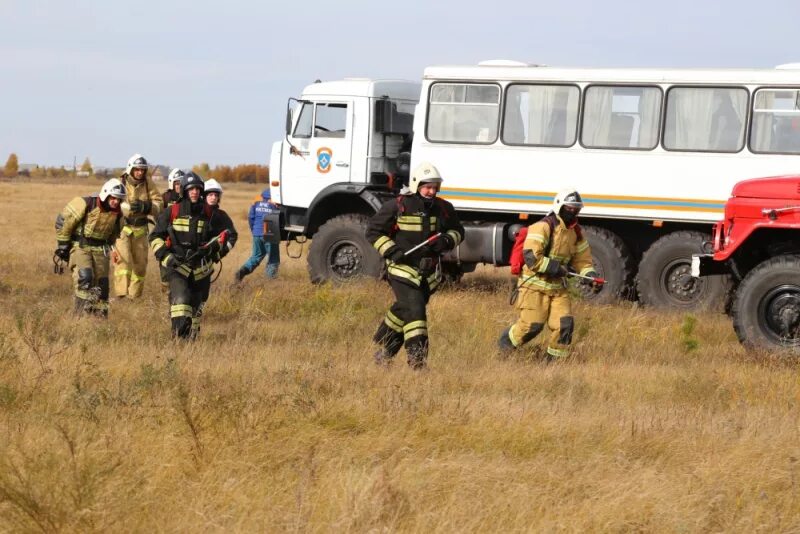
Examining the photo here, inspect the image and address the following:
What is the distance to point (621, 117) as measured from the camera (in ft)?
50.3

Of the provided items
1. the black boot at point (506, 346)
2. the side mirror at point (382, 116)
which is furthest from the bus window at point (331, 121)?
the black boot at point (506, 346)

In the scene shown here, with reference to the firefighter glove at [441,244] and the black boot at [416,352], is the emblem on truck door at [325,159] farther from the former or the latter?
the black boot at [416,352]


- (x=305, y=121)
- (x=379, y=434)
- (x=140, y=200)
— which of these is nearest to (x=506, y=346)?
(x=379, y=434)

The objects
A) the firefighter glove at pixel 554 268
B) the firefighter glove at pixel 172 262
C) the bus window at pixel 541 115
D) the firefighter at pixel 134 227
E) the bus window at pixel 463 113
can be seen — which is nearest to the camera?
the firefighter glove at pixel 554 268

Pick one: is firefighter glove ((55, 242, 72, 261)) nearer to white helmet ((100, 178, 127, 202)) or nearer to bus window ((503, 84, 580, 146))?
white helmet ((100, 178, 127, 202))

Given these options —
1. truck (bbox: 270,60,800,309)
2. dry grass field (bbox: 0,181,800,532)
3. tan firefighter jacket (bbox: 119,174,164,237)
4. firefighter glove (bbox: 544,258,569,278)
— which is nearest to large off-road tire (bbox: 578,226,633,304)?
truck (bbox: 270,60,800,309)

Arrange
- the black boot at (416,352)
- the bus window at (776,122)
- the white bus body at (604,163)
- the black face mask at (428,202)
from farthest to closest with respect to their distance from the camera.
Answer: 1. the white bus body at (604,163)
2. the bus window at (776,122)
3. the black face mask at (428,202)
4. the black boot at (416,352)

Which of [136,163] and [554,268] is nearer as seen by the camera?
[554,268]

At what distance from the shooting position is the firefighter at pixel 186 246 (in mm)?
11203

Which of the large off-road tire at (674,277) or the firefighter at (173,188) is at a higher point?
the firefighter at (173,188)

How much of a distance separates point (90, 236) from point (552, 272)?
499cm

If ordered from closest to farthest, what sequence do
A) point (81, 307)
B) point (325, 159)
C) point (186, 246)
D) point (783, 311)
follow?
1. point (186, 246)
2. point (783, 311)
3. point (81, 307)
4. point (325, 159)

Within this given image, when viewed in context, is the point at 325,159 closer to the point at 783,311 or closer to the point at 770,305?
the point at 770,305

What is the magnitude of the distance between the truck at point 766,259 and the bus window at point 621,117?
326 cm
